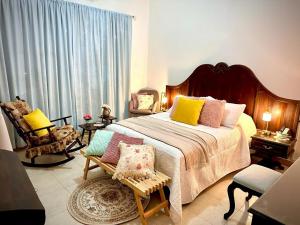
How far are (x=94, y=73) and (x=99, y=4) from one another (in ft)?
4.32

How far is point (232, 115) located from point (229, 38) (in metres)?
1.38

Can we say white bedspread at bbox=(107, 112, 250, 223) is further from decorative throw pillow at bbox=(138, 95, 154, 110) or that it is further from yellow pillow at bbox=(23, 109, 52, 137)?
decorative throw pillow at bbox=(138, 95, 154, 110)

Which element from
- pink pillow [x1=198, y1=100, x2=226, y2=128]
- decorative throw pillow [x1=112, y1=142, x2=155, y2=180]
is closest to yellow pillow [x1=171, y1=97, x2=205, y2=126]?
pink pillow [x1=198, y1=100, x2=226, y2=128]

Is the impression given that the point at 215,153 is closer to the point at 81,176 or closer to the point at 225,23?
the point at 81,176

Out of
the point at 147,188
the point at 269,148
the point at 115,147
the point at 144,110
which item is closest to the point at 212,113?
the point at 269,148

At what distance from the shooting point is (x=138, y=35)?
4.96m

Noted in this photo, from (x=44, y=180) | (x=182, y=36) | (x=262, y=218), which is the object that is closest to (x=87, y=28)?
(x=182, y=36)

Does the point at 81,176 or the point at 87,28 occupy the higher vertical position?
the point at 87,28

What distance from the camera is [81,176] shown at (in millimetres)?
2916

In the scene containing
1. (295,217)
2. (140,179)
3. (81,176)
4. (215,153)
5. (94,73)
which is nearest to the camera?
(295,217)

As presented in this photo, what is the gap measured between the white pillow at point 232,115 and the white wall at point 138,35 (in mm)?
2515

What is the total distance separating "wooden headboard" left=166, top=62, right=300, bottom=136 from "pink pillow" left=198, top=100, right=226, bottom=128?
0.53 metres

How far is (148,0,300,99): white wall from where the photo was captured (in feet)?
10.2

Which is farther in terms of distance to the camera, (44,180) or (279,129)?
(279,129)
